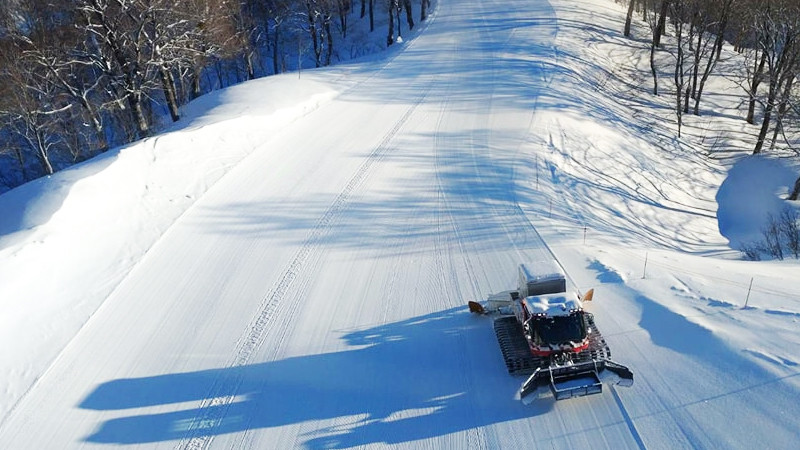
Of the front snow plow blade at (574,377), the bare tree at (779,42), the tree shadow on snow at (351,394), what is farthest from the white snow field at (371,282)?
the bare tree at (779,42)

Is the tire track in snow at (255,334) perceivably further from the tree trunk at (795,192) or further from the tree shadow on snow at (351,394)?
the tree trunk at (795,192)

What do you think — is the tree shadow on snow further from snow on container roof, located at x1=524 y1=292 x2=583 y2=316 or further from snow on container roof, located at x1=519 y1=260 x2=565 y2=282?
snow on container roof, located at x1=519 y1=260 x2=565 y2=282

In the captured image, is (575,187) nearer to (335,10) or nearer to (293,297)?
(293,297)

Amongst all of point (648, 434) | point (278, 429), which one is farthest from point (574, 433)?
point (278, 429)

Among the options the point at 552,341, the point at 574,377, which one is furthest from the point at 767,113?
the point at 574,377

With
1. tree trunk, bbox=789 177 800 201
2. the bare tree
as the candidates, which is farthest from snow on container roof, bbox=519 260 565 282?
the bare tree

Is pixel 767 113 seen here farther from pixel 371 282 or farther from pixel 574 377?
pixel 574 377
